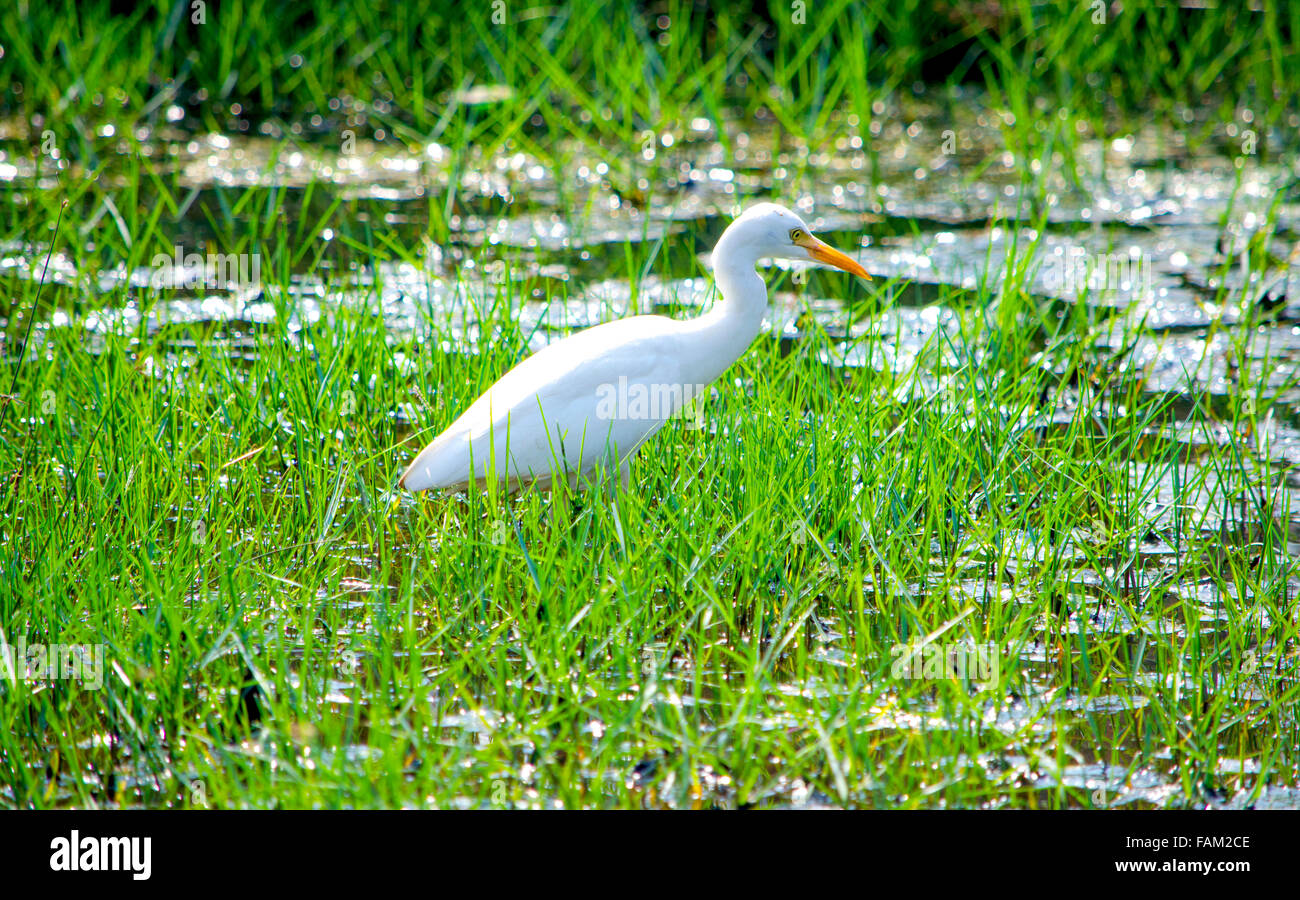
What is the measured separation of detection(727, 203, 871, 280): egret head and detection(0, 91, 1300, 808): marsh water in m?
0.41

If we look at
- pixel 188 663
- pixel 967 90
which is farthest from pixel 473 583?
pixel 967 90

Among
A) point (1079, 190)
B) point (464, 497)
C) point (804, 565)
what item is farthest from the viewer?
point (1079, 190)

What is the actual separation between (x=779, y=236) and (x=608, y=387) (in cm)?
66

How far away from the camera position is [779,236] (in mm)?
Answer: 3711

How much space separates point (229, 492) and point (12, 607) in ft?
2.50

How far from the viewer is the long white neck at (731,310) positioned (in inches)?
144

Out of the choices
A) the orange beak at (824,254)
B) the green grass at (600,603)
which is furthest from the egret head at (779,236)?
the green grass at (600,603)

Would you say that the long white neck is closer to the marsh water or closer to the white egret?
the white egret

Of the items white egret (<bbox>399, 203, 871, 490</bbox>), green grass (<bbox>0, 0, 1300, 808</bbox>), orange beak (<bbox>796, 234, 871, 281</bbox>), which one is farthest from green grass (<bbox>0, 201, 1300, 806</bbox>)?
orange beak (<bbox>796, 234, 871, 281</bbox>)

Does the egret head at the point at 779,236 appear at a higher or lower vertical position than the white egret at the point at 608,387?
higher

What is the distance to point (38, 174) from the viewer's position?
506 centimetres

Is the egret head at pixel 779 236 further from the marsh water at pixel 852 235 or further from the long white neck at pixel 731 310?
the marsh water at pixel 852 235

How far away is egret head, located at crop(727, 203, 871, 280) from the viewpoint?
3.66 metres
